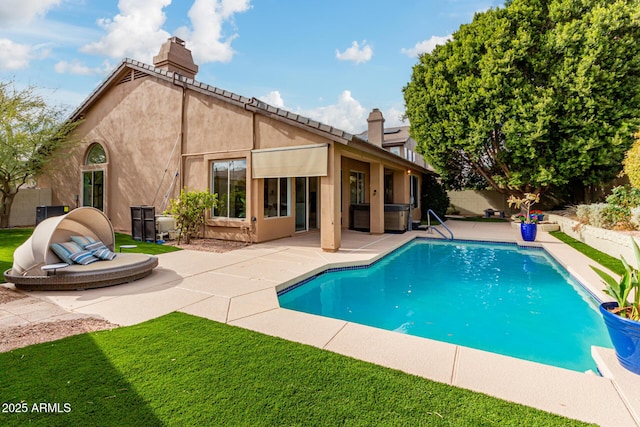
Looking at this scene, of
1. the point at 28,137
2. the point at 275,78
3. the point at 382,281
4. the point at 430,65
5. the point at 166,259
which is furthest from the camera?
the point at 430,65

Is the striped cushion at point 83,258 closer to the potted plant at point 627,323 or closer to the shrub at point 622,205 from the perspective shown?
the potted plant at point 627,323

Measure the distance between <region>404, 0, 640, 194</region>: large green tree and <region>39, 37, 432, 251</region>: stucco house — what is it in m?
3.91

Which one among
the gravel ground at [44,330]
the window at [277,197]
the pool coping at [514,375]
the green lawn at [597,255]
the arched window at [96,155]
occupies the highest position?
the arched window at [96,155]

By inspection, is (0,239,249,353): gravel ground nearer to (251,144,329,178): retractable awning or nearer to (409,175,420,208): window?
(251,144,329,178): retractable awning

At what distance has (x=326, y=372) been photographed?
3.00m

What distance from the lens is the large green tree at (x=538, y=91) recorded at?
12.8 metres

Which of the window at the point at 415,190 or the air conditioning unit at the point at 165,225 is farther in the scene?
the window at the point at 415,190

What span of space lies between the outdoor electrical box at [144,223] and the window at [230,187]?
76.6 inches

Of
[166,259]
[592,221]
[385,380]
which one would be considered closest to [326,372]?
[385,380]

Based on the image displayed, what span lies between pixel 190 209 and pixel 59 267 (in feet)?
15.7

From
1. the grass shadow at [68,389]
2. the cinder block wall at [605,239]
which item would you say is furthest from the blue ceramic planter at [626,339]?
the cinder block wall at [605,239]

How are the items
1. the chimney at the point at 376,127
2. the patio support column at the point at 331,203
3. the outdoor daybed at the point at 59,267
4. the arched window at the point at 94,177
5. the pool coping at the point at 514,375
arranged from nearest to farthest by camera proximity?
the pool coping at the point at 514,375 → the outdoor daybed at the point at 59,267 → the patio support column at the point at 331,203 → the arched window at the point at 94,177 → the chimney at the point at 376,127

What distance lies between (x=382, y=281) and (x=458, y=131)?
11.7 metres

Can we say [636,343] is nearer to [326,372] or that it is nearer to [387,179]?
[326,372]
